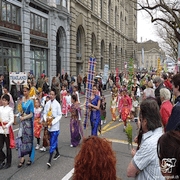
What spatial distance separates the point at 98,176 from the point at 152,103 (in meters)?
1.15

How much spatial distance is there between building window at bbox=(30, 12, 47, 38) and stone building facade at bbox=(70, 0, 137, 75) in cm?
477

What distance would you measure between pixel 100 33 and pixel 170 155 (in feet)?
122

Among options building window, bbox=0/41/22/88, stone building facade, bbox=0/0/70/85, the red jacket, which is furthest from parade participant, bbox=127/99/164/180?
building window, bbox=0/41/22/88

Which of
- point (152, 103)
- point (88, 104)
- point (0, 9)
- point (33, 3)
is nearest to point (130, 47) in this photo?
point (33, 3)

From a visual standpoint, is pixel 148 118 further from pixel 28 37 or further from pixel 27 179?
pixel 28 37

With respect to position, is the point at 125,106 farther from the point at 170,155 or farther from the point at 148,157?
the point at 170,155

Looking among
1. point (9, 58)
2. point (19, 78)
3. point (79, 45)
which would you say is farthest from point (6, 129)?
point (79, 45)

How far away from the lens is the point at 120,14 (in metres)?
54.0

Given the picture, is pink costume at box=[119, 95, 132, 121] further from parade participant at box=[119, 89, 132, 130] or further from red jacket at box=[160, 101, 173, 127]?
red jacket at box=[160, 101, 173, 127]

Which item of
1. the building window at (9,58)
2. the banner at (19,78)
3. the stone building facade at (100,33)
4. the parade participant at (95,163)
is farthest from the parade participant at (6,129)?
the stone building facade at (100,33)

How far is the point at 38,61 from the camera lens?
21.3 metres

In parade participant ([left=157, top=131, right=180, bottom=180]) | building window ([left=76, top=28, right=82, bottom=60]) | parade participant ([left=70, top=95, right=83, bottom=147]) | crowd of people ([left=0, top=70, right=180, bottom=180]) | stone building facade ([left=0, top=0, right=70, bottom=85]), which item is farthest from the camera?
building window ([left=76, top=28, right=82, bottom=60])

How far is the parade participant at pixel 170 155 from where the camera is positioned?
1411 millimetres

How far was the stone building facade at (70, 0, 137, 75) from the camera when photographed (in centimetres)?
2805
